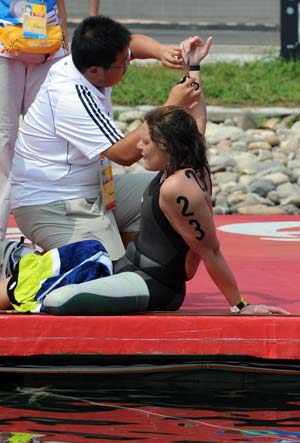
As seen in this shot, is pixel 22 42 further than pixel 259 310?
Yes

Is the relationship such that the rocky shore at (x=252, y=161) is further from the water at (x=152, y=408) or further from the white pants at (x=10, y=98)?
the water at (x=152, y=408)

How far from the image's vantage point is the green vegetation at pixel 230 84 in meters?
15.8

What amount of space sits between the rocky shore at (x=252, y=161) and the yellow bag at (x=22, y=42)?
3.60 metres

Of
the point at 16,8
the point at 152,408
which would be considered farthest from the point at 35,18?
the point at 152,408

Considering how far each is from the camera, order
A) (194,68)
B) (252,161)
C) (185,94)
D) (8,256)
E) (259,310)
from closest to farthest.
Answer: (259,310)
(185,94)
(194,68)
(8,256)
(252,161)

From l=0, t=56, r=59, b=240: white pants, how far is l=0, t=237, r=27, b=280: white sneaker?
1.76 ft

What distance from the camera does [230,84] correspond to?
1622cm

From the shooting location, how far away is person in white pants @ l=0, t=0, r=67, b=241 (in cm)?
801

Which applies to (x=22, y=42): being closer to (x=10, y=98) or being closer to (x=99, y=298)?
(x=10, y=98)

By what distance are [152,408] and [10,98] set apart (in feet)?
8.14

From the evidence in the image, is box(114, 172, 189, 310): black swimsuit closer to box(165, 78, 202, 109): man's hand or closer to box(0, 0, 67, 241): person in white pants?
box(165, 78, 202, 109): man's hand

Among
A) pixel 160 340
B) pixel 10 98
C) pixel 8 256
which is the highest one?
pixel 10 98

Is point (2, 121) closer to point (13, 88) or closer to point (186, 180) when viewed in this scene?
point (13, 88)

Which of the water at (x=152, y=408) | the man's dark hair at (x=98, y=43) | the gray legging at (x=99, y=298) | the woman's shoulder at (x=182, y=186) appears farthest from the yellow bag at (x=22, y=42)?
the water at (x=152, y=408)
